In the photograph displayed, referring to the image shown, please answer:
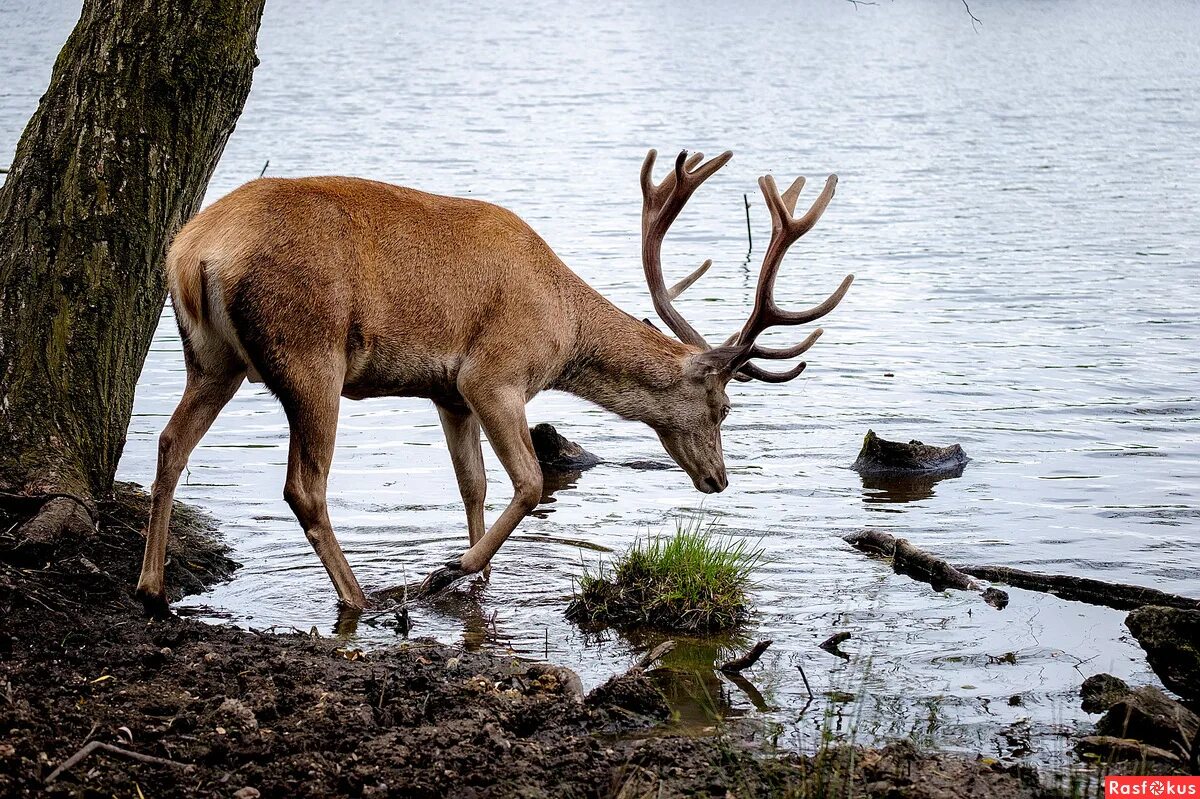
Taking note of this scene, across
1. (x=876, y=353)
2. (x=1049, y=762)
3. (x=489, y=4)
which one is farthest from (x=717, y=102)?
(x=489, y=4)

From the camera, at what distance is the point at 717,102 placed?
40656 millimetres

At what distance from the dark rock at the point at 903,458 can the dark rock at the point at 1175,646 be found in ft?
13.1

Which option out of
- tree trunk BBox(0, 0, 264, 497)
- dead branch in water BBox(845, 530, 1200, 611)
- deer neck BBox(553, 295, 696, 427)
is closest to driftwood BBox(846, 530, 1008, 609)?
dead branch in water BBox(845, 530, 1200, 611)

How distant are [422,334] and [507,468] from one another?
87 centimetres

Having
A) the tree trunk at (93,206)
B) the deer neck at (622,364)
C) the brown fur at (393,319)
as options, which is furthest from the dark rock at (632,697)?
the tree trunk at (93,206)

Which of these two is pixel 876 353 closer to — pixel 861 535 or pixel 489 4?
pixel 861 535

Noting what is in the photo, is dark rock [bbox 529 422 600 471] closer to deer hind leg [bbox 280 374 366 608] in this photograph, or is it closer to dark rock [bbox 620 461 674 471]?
dark rock [bbox 620 461 674 471]

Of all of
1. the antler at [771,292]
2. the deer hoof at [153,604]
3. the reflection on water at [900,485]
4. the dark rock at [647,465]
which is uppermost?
the antler at [771,292]

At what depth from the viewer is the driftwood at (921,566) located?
748 centimetres

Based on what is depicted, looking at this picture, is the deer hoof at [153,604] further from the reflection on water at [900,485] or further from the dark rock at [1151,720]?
the reflection on water at [900,485]

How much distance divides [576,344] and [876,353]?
6.96 meters

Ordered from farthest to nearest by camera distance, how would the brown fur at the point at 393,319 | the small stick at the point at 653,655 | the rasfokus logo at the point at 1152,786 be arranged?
the brown fur at the point at 393,319, the small stick at the point at 653,655, the rasfokus logo at the point at 1152,786

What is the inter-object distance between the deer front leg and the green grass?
50 cm

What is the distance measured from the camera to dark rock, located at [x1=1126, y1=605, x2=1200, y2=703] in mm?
5977
